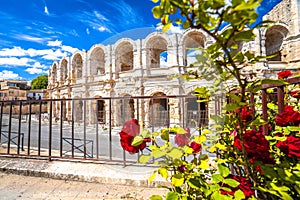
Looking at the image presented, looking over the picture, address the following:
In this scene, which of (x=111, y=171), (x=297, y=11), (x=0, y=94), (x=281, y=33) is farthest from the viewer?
(x=0, y=94)

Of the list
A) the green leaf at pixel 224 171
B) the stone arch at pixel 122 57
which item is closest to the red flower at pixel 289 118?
the green leaf at pixel 224 171

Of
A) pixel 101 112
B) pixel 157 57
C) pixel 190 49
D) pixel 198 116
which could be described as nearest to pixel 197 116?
pixel 198 116

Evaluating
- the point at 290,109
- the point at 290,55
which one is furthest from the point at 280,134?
the point at 290,55

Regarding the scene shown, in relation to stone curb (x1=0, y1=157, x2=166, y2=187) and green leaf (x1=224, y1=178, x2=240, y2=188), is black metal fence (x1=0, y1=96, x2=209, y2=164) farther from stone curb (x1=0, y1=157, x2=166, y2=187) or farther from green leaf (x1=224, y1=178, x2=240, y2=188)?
green leaf (x1=224, y1=178, x2=240, y2=188)

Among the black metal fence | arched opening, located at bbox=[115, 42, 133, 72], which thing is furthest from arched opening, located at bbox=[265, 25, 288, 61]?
the black metal fence

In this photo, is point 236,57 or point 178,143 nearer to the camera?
point 236,57

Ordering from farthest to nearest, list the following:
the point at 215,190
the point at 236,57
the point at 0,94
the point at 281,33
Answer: the point at 0,94 → the point at 281,33 → the point at 215,190 → the point at 236,57

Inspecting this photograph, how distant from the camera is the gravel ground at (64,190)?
5.57ft

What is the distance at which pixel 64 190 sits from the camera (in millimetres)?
1821

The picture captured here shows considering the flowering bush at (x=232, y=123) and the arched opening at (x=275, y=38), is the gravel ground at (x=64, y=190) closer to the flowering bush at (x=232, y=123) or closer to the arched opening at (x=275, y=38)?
the flowering bush at (x=232, y=123)

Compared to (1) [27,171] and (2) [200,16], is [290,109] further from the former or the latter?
(1) [27,171]

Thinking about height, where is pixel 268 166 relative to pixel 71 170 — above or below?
above

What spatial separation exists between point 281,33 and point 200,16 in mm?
14829

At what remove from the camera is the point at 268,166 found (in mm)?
627
